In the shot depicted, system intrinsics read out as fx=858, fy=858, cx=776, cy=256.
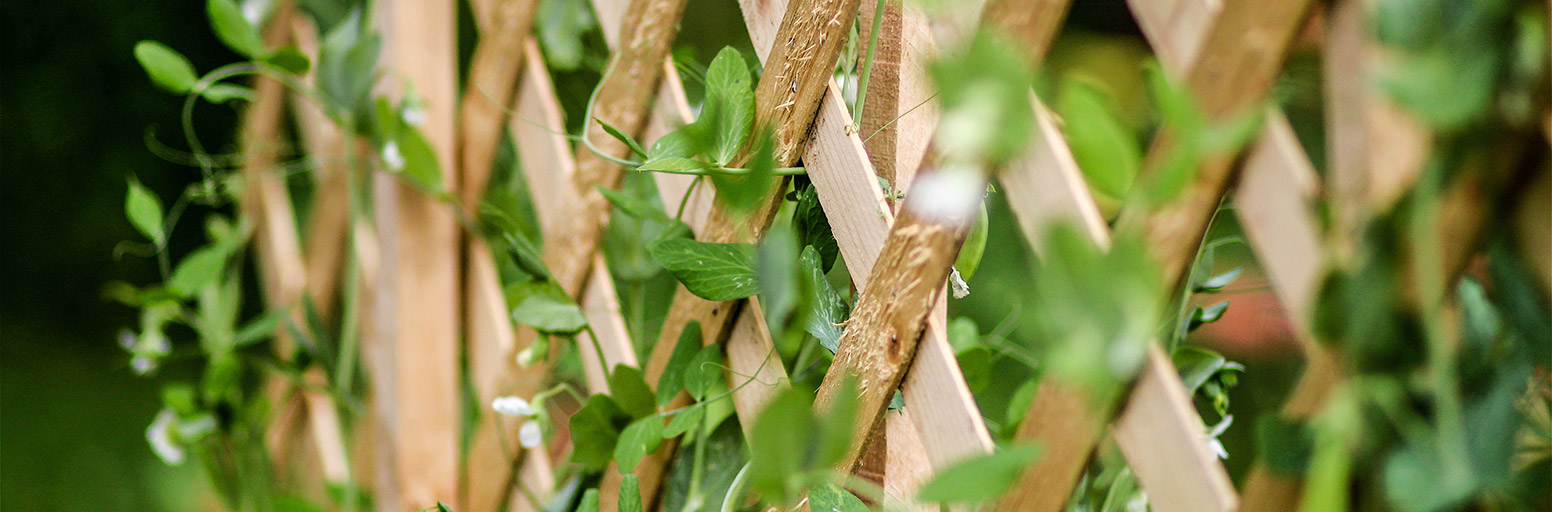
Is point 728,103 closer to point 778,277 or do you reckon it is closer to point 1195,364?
point 778,277

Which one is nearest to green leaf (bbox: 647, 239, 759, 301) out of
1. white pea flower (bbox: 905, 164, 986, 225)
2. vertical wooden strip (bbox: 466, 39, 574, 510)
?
white pea flower (bbox: 905, 164, 986, 225)

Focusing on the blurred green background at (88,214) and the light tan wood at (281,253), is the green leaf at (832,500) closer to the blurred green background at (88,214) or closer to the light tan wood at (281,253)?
the light tan wood at (281,253)

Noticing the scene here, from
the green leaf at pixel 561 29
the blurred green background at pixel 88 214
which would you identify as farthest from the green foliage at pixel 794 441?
the blurred green background at pixel 88 214

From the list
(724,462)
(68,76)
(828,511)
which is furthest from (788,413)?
(68,76)

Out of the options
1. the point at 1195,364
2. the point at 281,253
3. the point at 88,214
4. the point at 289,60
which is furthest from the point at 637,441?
the point at 88,214

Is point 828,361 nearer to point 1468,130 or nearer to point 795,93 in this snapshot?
point 795,93

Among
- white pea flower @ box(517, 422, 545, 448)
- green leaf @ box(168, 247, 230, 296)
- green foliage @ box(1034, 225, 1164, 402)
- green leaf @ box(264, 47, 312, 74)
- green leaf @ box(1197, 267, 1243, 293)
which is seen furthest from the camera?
green leaf @ box(168, 247, 230, 296)

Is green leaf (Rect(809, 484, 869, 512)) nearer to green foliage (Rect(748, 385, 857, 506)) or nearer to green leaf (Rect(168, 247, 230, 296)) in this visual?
green foliage (Rect(748, 385, 857, 506))
